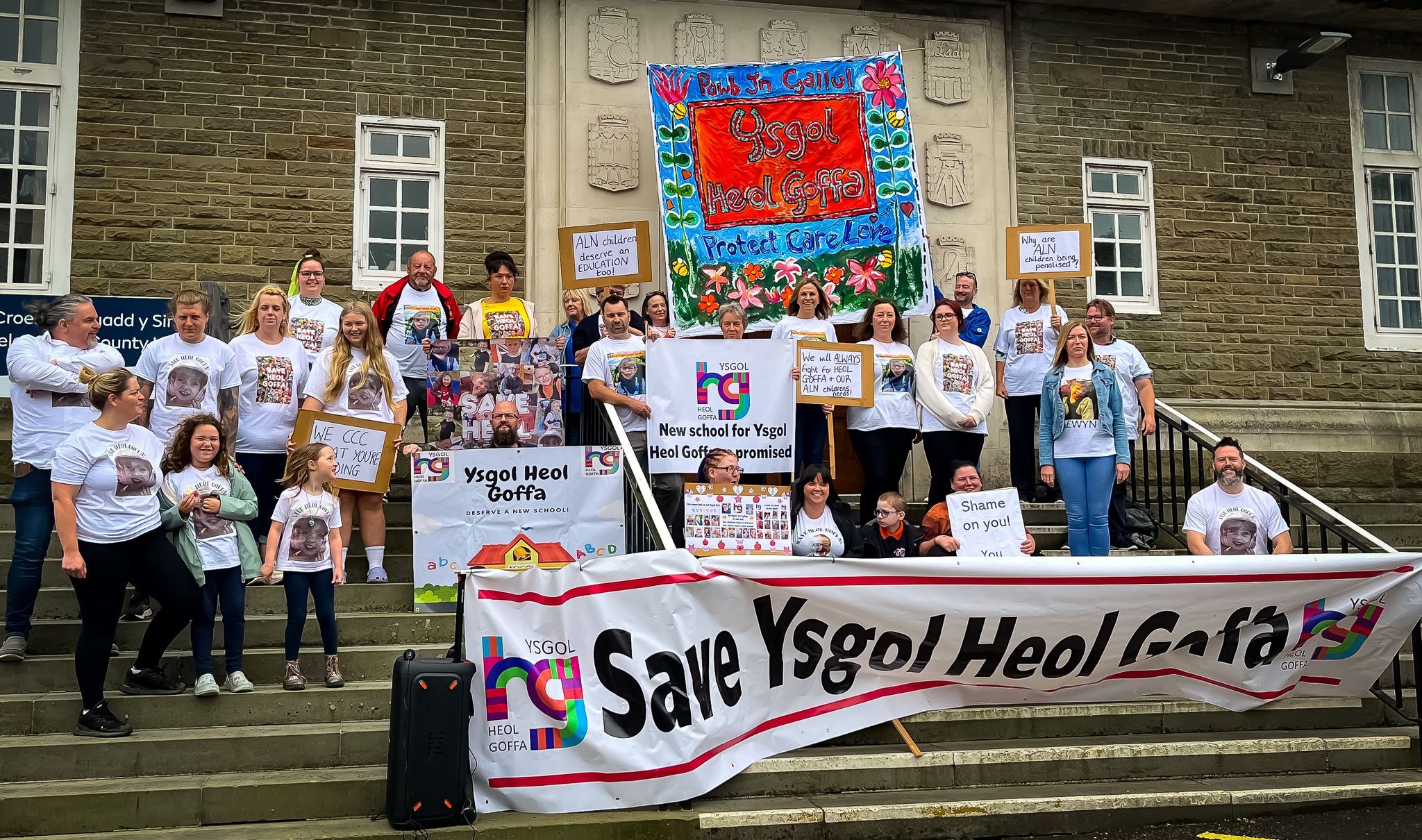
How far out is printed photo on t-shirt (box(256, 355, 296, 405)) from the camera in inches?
314

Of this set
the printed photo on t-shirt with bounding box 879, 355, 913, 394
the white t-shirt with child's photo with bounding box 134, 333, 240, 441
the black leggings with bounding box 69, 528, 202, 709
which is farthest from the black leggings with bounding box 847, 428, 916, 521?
the black leggings with bounding box 69, 528, 202, 709

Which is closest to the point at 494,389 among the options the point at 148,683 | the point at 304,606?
the point at 304,606

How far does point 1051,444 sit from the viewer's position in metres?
8.73

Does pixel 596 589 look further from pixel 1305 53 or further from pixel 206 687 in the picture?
pixel 1305 53

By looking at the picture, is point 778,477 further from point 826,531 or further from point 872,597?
point 872,597

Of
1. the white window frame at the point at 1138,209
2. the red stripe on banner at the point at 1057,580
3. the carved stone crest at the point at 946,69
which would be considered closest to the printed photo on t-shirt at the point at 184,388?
the red stripe on banner at the point at 1057,580

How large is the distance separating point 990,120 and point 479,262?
517 cm

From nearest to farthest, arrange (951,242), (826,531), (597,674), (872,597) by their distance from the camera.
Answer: (597,674) → (872,597) → (826,531) → (951,242)

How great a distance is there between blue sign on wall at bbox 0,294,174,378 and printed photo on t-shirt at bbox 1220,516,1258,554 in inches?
290

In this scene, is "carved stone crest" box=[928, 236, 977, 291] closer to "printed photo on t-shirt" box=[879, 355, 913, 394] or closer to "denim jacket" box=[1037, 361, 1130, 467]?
"printed photo on t-shirt" box=[879, 355, 913, 394]

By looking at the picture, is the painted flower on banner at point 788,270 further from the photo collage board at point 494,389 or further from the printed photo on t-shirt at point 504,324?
the photo collage board at point 494,389

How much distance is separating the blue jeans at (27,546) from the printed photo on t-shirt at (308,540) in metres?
1.40

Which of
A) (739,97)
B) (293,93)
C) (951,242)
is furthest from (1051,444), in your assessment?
(293,93)

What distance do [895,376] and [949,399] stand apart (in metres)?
0.42
